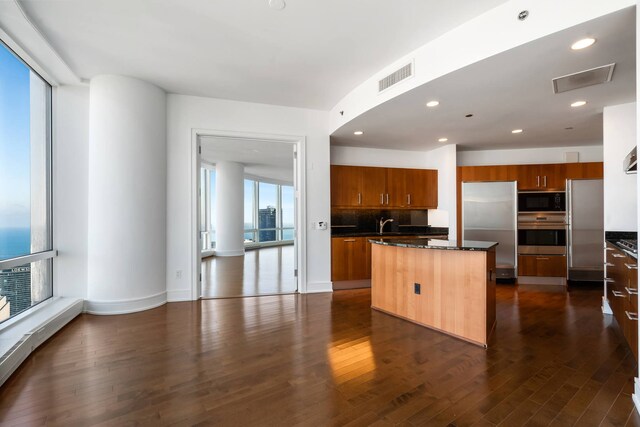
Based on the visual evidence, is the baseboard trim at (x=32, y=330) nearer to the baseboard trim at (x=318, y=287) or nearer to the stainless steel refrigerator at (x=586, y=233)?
the baseboard trim at (x=318, y=287)

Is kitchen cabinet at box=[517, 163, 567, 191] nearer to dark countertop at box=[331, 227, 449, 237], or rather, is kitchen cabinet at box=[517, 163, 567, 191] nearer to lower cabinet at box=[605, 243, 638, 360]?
dark countertop at box=[331, 227, 449, 237]

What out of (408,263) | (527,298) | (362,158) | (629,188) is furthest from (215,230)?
(629,188)

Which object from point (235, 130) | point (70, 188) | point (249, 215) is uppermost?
point (235, 130)

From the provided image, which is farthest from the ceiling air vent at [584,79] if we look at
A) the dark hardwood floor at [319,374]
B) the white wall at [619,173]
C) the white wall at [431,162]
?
the white wall at [431,162]

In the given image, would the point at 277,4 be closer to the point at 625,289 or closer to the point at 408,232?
the point at 625,289

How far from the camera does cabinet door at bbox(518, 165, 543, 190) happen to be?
569 cm

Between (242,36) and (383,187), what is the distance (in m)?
3.65

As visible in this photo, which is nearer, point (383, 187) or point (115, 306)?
point (115, 306)

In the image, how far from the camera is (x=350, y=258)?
17.3 feet

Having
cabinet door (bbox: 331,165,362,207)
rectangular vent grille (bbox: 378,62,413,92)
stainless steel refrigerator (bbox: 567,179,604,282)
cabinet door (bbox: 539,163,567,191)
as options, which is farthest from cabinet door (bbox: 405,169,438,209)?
rectangular vent grille (bbox: 378,62,413,92)

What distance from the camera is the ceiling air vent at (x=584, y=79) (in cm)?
287

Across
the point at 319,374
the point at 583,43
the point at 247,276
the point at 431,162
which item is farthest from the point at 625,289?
the point at 247,276

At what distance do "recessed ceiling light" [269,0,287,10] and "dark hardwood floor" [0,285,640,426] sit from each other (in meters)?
2.87

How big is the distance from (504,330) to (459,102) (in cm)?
253
